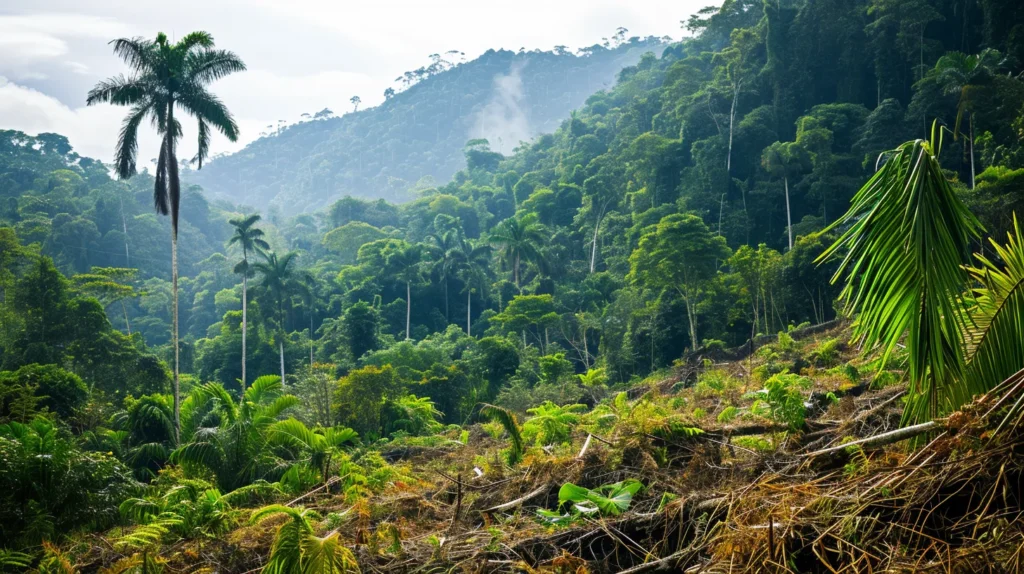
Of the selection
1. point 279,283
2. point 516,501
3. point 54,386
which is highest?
point 516,501

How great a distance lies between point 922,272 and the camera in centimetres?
304

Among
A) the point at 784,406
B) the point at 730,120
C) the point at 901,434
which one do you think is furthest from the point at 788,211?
the point at 901,434

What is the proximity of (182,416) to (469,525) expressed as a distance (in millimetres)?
12742

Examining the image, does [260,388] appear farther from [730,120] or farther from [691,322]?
[730,120]

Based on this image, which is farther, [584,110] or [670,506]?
[584,110]

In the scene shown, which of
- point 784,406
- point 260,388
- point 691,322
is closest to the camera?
point 784,406

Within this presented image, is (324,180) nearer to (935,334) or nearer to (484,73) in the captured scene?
(484,73)

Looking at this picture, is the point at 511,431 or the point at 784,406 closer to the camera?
the point at 784,406

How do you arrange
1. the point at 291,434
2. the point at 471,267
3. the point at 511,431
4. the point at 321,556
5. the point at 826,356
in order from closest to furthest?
the point at 321,556
the point at 511,431
the point at 291,434
the point at 826,356
the point at 471,267

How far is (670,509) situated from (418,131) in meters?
167

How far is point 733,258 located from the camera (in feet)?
99.1

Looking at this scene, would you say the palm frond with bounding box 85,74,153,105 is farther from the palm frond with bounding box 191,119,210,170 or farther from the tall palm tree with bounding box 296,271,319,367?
the tall palm tree with bounding box 296,271,319,367

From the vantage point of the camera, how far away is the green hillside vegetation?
314cm

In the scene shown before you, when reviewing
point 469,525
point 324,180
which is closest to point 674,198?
point 469,525
